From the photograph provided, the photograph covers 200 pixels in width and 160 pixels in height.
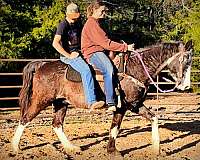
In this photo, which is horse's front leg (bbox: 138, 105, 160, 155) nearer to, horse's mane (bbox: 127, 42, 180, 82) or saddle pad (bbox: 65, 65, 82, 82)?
horse's mane (bbox: 127, 42, 180, 82)

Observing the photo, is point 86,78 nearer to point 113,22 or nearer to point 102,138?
point 102,138

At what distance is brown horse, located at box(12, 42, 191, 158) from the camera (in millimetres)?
7008

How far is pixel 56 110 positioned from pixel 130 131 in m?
2.18

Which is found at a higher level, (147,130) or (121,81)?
(121,81)

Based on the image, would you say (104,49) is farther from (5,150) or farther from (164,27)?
(164,27)

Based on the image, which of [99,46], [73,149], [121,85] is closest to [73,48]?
[99,46]

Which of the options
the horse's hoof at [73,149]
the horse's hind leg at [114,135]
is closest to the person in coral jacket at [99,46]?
the horse's hind leg at [114,135]

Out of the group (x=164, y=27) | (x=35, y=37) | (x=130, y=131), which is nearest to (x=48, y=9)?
(x=35, y=37)

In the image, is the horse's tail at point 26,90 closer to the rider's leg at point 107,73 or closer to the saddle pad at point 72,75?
the saddle pad at point 72,75

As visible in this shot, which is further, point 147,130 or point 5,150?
point 147,130

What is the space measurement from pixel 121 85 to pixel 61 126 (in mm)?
1408

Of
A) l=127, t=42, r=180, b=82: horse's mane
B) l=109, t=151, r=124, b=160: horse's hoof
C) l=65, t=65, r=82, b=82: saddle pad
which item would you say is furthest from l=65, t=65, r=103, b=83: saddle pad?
l=109, t=151, r=124, b=160: horse's hoof

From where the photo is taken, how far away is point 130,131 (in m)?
9.54

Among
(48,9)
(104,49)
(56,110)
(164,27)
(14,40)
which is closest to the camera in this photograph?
(104,49)
